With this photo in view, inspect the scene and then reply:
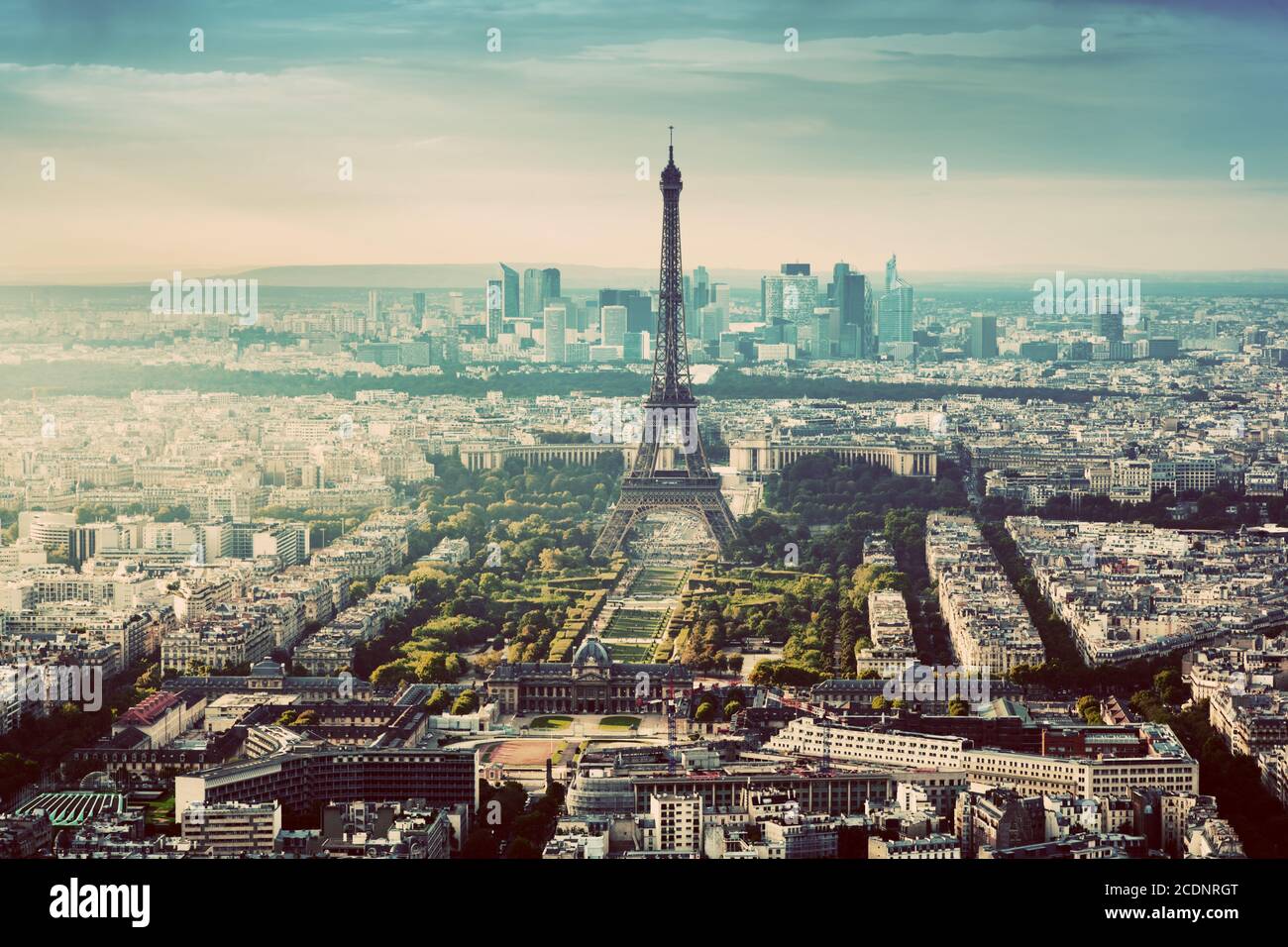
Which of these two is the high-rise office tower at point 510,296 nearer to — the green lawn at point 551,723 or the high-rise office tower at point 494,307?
the high-rise office tower at point 494,307

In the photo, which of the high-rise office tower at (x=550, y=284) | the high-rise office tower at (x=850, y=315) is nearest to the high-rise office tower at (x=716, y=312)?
the high-rise office tower at (x=850, y=315)

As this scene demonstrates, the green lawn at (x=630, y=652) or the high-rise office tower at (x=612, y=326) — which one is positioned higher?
the high-rise office tower at (x=612, y=326)

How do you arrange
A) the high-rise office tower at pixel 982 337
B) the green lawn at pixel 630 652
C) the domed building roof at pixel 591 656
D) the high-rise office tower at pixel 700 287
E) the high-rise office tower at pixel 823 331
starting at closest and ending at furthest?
the domed building roof at pixel 591 656 → the green lawn at pixel 630 652 → the high-rise office tower at pixel 700 287 → the high-rise office tower at pixel 982 337 → the high-rise office tower at pixel 823 331

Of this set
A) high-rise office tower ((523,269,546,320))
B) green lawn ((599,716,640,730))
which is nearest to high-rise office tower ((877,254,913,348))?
high-rise office tower ((523,269,546,320))

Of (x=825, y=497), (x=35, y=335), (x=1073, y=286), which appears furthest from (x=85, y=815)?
→ (x=1073, y=286)

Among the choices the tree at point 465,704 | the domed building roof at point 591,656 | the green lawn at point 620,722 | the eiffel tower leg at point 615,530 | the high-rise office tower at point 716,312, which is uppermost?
the high-rise office tower at point 716,312

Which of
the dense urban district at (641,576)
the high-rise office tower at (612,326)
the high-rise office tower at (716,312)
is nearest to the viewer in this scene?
the dense urban district at (641,576)

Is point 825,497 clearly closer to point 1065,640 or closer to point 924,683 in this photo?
point 1065,640
